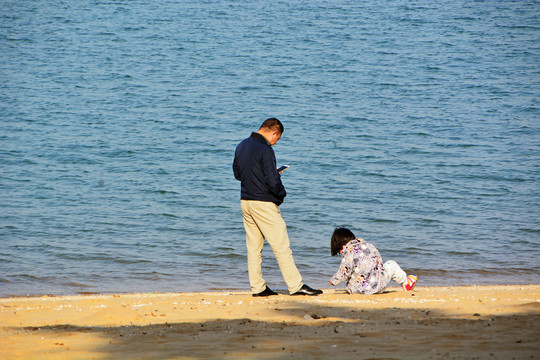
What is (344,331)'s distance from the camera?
454cm

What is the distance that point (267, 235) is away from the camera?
6266 mm

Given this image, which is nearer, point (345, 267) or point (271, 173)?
point (271, 173)

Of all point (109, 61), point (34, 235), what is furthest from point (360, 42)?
point (34, 235)

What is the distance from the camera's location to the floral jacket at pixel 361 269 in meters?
6.33

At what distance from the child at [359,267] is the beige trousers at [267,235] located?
0.46 metres

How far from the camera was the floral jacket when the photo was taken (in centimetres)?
633

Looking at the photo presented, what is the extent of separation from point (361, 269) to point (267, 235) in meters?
1.04

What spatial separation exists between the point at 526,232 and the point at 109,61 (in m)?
20.4

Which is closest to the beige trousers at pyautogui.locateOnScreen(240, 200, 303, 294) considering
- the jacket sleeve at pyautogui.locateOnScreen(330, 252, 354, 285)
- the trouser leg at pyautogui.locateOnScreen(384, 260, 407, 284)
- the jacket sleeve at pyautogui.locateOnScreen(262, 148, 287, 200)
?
the jacket sleeve at pyautogui.locateOnScreen(262, 148, 287, 200)

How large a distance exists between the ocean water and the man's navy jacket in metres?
2.59

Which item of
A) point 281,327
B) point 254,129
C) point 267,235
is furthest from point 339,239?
point 254,129

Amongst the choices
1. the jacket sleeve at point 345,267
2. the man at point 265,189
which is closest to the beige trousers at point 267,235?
the man at point 265,189

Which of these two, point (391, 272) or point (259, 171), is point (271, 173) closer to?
point (259, 171)

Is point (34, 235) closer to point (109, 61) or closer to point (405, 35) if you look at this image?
point (109, 61)
